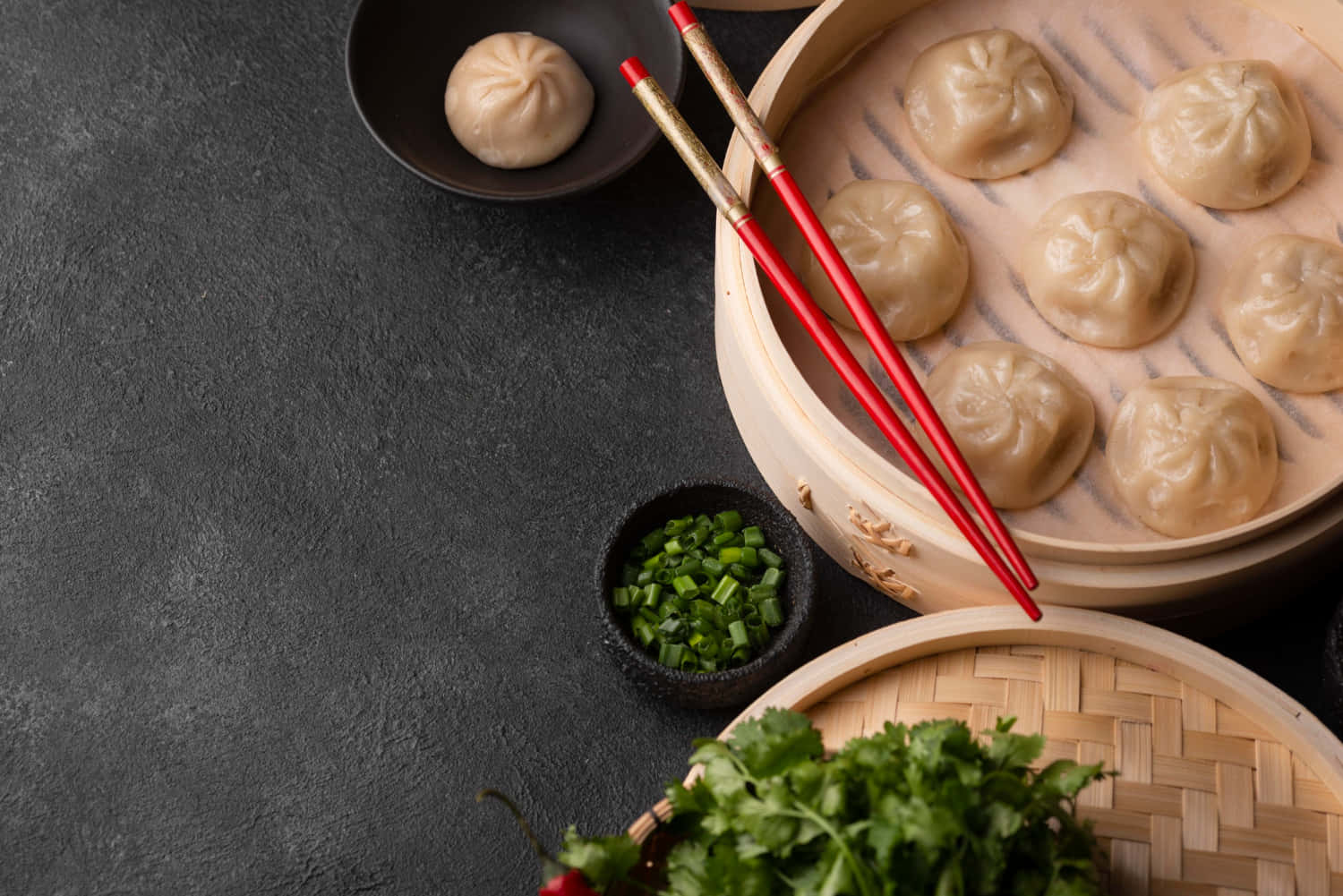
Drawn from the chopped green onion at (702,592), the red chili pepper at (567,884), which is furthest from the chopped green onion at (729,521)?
the red chili pepper at (567,884)

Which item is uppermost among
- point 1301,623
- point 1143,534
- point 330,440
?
point 330,440

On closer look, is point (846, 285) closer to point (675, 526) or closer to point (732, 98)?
point (732, 98)

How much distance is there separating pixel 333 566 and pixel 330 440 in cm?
24

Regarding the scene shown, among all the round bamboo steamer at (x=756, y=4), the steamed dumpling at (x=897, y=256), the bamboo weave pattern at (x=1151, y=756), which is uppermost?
the round bamboo steamer at (x=756, y=4)

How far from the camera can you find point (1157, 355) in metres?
1.96

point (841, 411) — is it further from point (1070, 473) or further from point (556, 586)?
point (556, 586)

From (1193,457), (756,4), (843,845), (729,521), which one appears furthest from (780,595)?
(756,4)

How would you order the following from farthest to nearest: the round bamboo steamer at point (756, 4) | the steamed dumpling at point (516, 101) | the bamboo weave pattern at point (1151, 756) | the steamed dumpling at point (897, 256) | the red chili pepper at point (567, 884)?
the round bamboo steamer at point (756, 4) → the steamed dumpling at point (516, 101) → the steamed dumpling at point (897, 256) → the bamboo weave pattern at point (1151, 756) → the red chili pepper at point (567, 884)

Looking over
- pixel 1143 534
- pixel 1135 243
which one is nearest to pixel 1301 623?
pixel 1143 534

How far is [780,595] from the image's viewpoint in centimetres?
207

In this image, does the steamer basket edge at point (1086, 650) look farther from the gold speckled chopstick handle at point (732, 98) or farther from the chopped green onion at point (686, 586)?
the gold speckled chopstick handle at point (732, 98)

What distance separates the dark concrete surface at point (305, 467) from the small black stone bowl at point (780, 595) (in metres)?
0.17

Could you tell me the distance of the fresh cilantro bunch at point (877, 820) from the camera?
129 cm

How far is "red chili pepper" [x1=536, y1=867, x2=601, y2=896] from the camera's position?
57.0 inches
